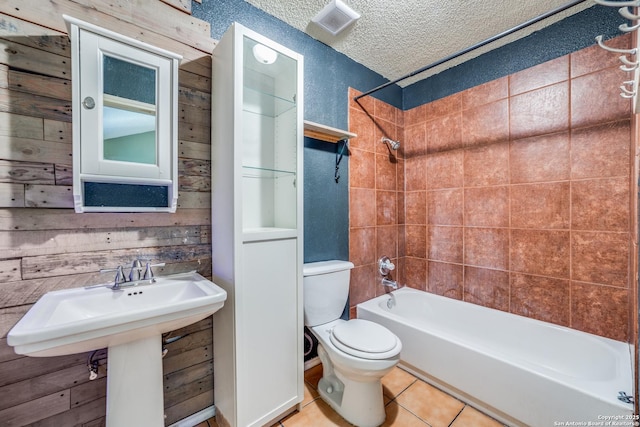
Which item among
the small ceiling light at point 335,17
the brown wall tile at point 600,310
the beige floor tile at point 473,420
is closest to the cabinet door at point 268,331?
the beige floor tile at point 473,420

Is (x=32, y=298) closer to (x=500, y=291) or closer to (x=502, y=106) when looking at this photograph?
(x=500, y=291)

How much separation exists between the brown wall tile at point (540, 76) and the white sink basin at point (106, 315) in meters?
2.39

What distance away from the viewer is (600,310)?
1.58 meters

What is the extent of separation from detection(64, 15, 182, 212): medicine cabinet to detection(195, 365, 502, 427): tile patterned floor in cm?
131

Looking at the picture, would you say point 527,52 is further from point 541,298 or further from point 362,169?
point 541,298

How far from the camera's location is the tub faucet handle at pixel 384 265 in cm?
231

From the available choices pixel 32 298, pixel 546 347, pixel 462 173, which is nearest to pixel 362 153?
pixel 462 173

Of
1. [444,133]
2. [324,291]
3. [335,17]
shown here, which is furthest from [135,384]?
[444,133]

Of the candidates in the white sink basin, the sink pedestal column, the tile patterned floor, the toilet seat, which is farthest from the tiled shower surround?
the sink pedestal column

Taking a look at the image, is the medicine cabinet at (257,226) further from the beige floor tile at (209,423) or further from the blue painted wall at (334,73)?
the blue painted wall at (334,73)

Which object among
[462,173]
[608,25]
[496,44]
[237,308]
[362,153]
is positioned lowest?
[237,308]

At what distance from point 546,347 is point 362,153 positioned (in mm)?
1875

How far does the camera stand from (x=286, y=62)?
1.50 meters

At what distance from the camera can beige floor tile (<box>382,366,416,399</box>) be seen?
165 centimetres
